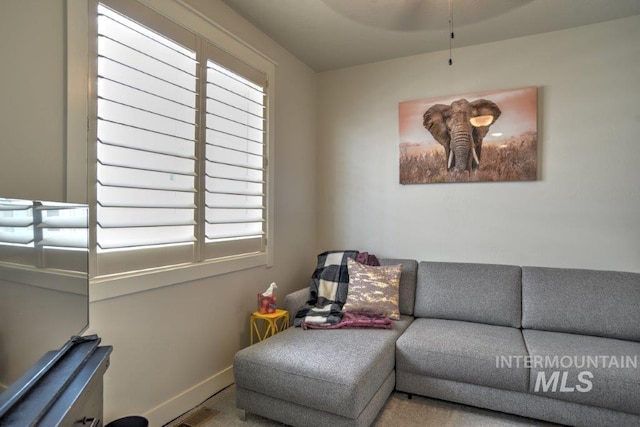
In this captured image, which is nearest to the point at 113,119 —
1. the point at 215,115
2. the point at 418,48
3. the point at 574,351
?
the point at 215,115

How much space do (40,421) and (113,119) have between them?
1.32 metres

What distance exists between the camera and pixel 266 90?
2820mm

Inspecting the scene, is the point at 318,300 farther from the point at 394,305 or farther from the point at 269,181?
the point at 269,181

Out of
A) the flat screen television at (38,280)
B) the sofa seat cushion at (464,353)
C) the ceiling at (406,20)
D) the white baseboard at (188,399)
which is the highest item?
the ceiling at (406,20)

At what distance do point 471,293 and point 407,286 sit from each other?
473 millimetres

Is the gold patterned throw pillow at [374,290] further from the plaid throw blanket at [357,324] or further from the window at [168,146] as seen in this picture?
the window at [168,146]

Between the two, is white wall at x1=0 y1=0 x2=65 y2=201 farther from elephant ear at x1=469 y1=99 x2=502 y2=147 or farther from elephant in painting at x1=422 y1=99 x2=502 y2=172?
elephant ear at x1=469 y1=99 x2=502 y2=147

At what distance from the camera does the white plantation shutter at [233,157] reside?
231cm

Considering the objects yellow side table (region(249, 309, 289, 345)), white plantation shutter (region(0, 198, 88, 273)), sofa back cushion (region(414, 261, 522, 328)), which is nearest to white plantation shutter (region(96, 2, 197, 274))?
white plantation shutter (region(0, 198, 88, 273))

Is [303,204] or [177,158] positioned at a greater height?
[177,158]

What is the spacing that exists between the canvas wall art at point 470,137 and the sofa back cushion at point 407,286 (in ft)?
2.42

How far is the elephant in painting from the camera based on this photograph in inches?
116

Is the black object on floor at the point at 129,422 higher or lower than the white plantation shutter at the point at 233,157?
lower

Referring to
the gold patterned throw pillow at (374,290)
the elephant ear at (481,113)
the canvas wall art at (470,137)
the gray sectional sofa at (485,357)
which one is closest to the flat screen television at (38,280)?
the gray sectional sofa at (485,357)
